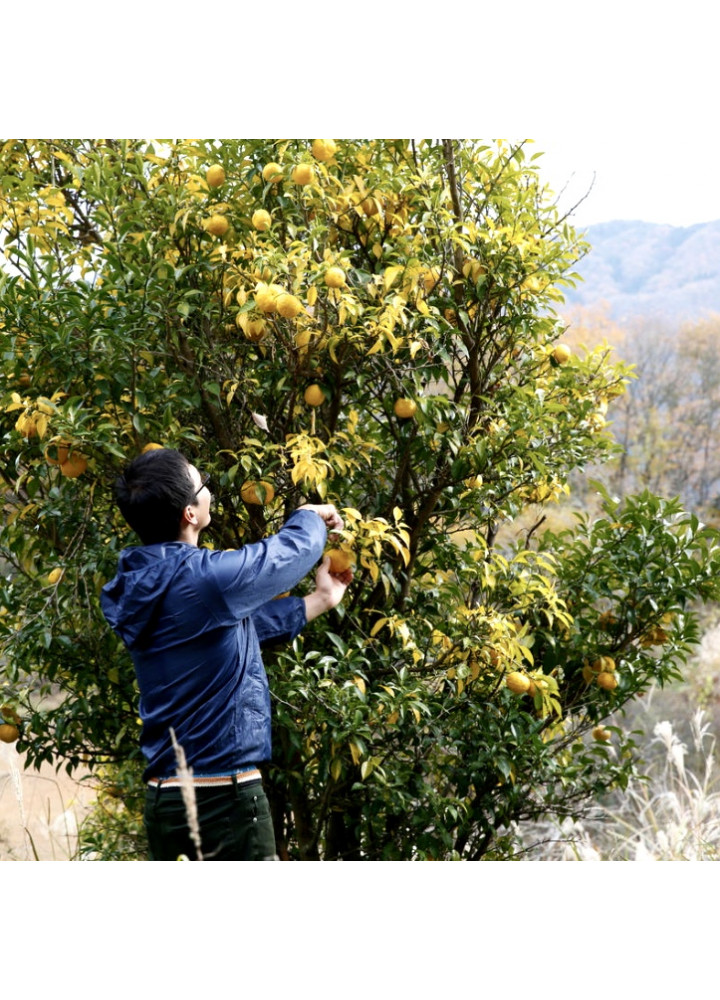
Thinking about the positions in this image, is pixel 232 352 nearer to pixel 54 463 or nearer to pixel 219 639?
A: pixel 54 463

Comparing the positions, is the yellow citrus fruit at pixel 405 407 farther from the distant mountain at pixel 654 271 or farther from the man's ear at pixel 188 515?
the distant mountain at pixel 654 271

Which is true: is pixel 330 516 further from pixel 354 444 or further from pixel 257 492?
pixel 354 444

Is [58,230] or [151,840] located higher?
[58,230]

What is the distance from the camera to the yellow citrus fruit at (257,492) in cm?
158

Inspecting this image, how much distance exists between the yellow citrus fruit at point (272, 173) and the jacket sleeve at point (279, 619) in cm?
74

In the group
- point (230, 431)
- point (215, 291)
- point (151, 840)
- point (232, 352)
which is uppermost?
point (215, 291)

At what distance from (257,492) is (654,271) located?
8176 millimetres

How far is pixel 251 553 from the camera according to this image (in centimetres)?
127

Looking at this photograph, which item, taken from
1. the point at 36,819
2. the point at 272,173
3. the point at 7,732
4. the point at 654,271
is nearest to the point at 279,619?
the point at 7,732

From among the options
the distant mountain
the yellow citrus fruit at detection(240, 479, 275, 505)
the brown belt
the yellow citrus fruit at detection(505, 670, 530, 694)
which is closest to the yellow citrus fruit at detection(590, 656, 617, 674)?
the yellow citrus fruit at detection(505, 670, 530, 694)

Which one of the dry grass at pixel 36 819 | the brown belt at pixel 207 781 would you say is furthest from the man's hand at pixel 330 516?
the dry grass at pixel 36 819

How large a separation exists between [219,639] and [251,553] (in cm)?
15

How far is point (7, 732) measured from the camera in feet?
5.97
